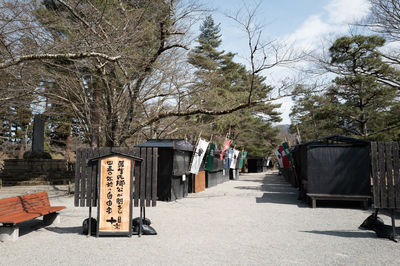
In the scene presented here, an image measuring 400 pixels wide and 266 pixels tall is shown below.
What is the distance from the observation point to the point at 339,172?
10789mm

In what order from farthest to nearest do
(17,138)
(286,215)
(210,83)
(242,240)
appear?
(17,138) → (210,83) → (286,215) → (242,240)

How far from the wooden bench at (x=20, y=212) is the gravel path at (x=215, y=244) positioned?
22 centimetres

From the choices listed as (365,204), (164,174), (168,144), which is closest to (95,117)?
(168,144)

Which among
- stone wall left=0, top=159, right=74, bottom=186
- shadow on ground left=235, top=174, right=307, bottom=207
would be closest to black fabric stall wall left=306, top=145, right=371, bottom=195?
shadow on ground left=235, top=174, right=307, bottom=207

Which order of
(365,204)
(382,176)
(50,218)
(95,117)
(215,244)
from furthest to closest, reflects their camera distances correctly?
(95,117) < (365,204) < (50,218) < (382,176) < (215,244)

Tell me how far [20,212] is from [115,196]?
6.79 feet

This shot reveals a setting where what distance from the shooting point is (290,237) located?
6188mm

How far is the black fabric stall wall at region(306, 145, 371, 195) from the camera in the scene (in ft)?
34.8

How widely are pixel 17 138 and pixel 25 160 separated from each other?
15.7m

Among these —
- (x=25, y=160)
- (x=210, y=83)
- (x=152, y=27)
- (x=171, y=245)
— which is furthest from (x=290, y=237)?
(x=25, y=160)

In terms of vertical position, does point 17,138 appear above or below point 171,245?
above

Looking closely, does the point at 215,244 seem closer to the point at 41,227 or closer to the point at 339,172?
the point at 41,227

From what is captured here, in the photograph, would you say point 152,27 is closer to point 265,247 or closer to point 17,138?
point 265,247

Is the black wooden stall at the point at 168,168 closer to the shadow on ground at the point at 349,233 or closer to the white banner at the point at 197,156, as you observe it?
the white banner at the point at 197,156
